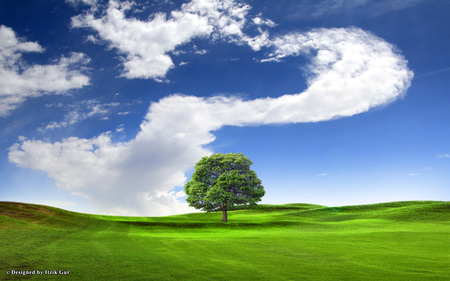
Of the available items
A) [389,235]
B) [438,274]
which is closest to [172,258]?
[438,274]

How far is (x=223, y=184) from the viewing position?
49.3m

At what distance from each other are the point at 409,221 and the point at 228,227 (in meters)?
26.4

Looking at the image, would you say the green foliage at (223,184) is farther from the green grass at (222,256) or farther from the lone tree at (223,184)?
the green grass at (222,256)

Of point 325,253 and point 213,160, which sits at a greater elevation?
point 213,160

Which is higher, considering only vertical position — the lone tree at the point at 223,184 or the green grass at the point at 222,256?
the lone tree at the point at 223,184

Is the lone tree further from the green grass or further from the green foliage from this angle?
the green grass

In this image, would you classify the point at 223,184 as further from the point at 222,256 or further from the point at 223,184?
the point at 222,256

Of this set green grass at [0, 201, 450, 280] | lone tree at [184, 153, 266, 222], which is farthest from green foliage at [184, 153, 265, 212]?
green grass at [0, 201, 450, 280]

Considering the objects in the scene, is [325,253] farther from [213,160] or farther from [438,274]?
[213,160]

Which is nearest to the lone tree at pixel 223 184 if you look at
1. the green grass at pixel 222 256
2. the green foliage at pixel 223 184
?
the green foliage at pixel 223 184

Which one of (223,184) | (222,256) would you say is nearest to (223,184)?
(223,184)

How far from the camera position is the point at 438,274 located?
1553 centimetres

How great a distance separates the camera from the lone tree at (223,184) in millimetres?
48750

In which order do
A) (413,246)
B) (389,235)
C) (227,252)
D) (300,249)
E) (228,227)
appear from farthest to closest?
1. (228,227)
2. (389,235)
3. (413,246)
4. (300,249)
5. (227,252)
